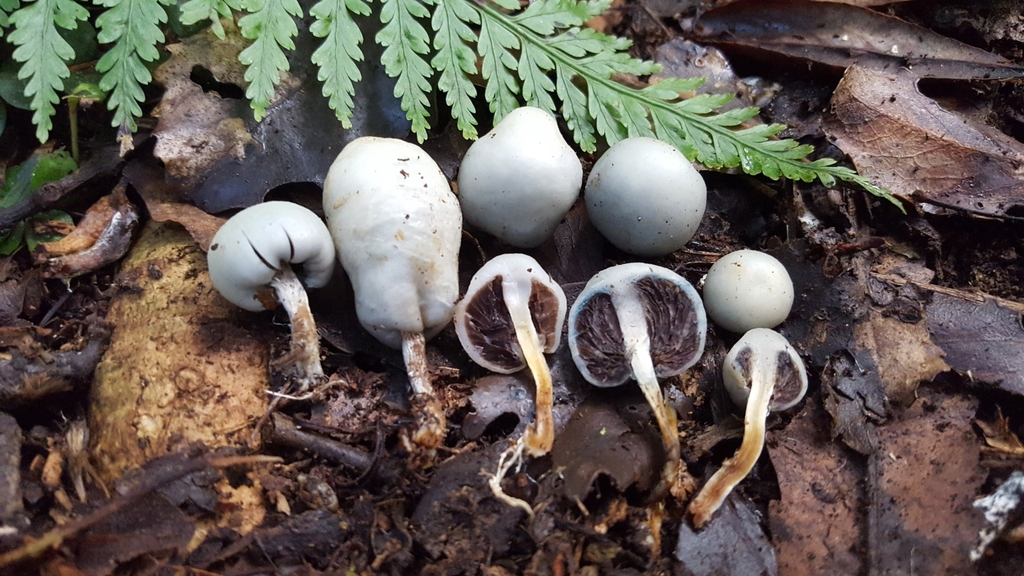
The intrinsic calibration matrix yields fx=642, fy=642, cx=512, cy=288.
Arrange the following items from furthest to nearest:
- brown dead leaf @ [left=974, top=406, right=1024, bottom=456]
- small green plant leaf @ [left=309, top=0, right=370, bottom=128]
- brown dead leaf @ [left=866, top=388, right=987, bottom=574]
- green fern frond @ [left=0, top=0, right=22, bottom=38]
Result: small green plant leaf @ [left=309, top=0, right=370, bottom=128] < green fern frond @ [left=0, top=0, right=22, bottom=38] < brown dead leaf @ [left=974, top=406, right=1024, bottom=456] < brown dead leaf @ [left=866, top=388, right=987, bottom=574]

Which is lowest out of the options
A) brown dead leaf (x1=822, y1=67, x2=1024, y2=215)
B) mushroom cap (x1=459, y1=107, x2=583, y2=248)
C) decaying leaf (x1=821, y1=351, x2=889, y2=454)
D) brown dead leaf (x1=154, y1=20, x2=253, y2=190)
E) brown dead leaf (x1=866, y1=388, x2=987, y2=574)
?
brown dead leaf (x1=866, y1=388, x2=987, y2=574)

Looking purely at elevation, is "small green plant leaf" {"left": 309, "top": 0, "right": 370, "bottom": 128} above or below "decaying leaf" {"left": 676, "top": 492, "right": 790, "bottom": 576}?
above

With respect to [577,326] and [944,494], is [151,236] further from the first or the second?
[944,494]

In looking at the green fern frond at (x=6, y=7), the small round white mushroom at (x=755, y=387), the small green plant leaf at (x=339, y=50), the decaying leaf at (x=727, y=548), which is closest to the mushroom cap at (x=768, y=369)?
the small round white mushroom at (x=755, y=387)

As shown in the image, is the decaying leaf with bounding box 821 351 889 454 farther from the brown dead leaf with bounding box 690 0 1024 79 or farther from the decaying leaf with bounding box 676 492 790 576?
the brown dead leaf with bounding box 690 0 1024 79

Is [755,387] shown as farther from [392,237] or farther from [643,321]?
[392,237]

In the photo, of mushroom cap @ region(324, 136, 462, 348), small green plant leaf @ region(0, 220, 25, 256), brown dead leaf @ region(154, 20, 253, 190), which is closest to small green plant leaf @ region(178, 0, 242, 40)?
brown dead leaf @ region(154, 20, 253, 190)

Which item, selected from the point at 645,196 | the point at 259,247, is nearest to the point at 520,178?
the point at 645,196

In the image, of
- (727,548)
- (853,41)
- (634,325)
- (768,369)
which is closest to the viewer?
(727,548)
